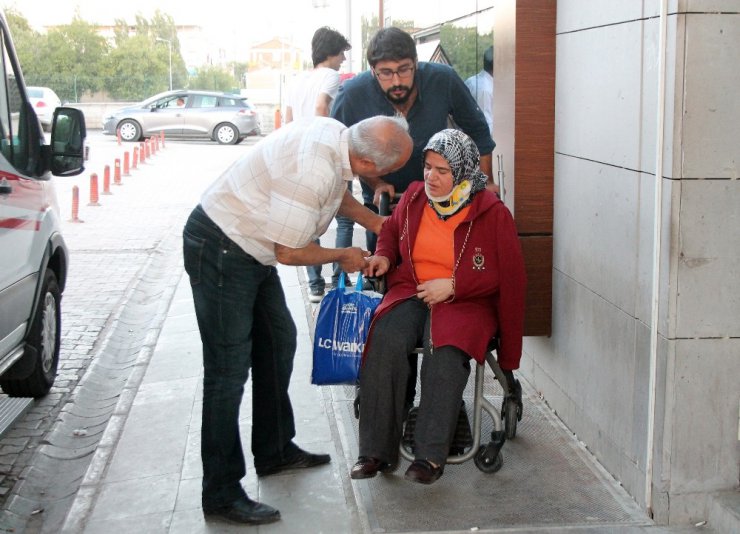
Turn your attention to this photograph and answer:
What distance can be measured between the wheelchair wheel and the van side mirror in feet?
9.75

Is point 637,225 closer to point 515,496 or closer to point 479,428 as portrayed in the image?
point 479,428

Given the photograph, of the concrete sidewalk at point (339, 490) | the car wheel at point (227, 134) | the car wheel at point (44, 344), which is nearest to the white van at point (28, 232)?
the car wheel at point (44, 344)

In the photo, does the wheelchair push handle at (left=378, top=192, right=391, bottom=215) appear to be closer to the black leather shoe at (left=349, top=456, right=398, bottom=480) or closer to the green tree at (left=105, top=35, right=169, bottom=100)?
the black leather shoe at (left=349, top=456, right=398, bottom=480)

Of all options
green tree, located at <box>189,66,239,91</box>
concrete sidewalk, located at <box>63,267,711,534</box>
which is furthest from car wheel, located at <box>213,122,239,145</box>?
concrete sidewalk, located at <box>63,267,711,534</box>

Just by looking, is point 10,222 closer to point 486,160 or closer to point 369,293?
point 369,293

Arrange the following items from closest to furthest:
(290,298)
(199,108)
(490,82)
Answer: (490,82) < (290,298) < (199,108)

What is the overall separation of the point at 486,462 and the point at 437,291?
0.82m

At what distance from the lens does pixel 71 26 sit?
53938 mm

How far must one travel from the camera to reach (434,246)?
14.9ft

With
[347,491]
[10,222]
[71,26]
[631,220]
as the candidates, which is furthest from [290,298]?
[71,26]

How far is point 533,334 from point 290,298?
11.5 feet

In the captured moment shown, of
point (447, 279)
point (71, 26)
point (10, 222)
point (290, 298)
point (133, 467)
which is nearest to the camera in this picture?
point (447, 279)

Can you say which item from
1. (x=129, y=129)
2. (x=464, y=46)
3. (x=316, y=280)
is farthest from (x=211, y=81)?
(x=464, y=46)

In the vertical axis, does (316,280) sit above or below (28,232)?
below
